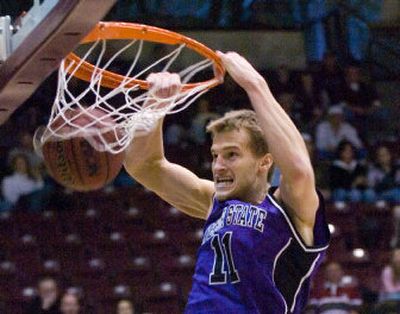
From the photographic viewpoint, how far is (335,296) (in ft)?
27.5

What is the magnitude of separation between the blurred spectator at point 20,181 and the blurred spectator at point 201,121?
169cm

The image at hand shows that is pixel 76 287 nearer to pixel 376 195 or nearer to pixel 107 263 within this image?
pixel 107 263

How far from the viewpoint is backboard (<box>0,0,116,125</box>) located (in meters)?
3.36

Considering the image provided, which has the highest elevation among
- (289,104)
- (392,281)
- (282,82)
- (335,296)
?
(282,82)

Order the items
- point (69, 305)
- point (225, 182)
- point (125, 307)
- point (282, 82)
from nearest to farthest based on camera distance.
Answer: point (225, 182)
point (69, 305)
point (125, 307)
point (282, 82)

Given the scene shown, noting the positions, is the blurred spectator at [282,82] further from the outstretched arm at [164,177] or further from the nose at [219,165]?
the nose at [219,165]

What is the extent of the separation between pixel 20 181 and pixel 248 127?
19.6 feet

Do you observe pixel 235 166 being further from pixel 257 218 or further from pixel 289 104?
pixel 289 104

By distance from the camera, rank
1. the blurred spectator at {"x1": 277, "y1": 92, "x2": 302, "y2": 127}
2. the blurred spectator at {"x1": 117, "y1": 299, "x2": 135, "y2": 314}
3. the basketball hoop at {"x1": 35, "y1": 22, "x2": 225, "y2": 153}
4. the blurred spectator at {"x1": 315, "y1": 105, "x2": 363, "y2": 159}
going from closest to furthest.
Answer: the basketball hoop at {"x1": 35, "y1": 22, "x2": 225, "y2": 153}, the blurred spectator at {"x1": 117, "y1": 299, "x2": 135, "y2": 314}, the blurred spectator at {"x1": 315, "y1": 105, "x2": 363, "y2": 159}, the blurred spectator at {"x1": 277, "y1": 92, "x2": 302, "y2": 127}

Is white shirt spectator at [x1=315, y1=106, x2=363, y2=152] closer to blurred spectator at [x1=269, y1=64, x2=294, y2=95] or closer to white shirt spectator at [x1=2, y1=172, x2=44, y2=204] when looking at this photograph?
blurred spectator at [x1=269, y1=64, x2=294, y2=95]

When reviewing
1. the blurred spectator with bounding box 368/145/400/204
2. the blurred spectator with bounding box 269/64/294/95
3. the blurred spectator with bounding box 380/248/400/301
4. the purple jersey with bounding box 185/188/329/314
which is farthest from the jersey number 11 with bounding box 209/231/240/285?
the blurred spectator with bounding box 269/64/294/95

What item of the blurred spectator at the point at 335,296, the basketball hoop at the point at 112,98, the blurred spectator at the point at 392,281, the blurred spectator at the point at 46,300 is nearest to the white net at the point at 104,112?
the basketball hoop at the point at 112,98

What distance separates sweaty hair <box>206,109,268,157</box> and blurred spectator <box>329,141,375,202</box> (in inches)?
246

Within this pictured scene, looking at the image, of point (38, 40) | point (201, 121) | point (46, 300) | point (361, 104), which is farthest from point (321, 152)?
point (38, 40)
